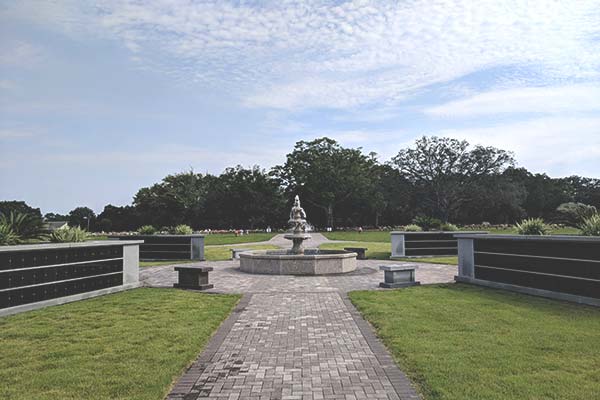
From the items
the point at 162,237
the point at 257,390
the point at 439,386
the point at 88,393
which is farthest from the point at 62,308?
the point at 162,237

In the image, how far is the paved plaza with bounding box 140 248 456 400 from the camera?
4.71 metres

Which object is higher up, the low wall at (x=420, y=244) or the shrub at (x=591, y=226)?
the shrub at (x=591, y=226)

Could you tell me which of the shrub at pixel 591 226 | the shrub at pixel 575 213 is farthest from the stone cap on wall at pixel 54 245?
the shrub at pixel 575 213

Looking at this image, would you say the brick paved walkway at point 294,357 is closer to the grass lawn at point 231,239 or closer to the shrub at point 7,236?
the shrub at point 7,236

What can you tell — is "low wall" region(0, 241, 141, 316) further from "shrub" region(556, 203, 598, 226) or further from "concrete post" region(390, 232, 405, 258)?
"concrete post" region(390, 232, 405, 258)

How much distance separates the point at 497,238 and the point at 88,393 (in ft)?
34.1

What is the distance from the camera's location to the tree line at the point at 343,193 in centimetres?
6169

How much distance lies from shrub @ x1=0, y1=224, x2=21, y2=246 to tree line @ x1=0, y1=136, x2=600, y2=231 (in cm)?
5119

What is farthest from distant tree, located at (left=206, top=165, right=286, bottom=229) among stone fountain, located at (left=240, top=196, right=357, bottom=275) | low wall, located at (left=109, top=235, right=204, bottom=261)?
stone fountain, located at (left=240, top=196, right=357, bottom=275)

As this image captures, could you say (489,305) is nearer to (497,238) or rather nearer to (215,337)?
(497,238)

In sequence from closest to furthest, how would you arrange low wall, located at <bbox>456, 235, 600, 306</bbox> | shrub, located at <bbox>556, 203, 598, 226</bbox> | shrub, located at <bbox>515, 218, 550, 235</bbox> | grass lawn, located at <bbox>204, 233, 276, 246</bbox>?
low wall, located at <bbox>456, 235, 600, 306</bbox>
shrub, located at <bbox>556, 203, 598, 226</bbox>
shrub, located at <bbox>515, 218, 550, 235</bbox>
grass lawn, located at <bbox>204, 233, 276, 246</bbox>

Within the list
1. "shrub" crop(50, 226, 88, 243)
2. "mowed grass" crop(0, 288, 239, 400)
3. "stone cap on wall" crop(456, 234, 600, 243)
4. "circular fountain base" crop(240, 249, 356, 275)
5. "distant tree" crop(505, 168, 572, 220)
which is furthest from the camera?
"distant tree" crop(505, 168, 572, 220)

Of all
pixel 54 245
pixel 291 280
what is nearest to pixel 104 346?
pixel 54 245

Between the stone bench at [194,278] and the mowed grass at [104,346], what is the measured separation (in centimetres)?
177
